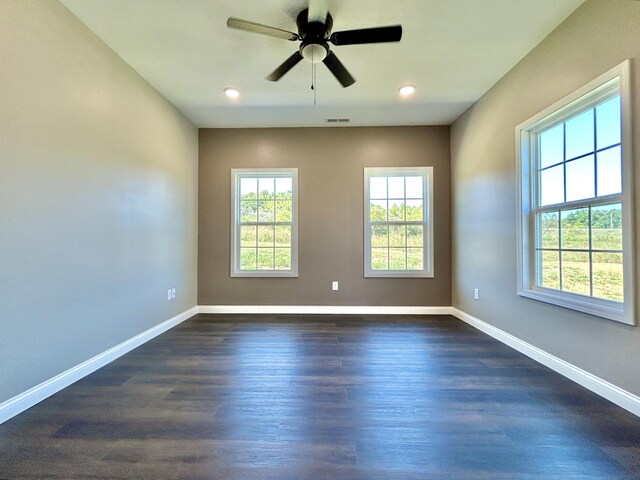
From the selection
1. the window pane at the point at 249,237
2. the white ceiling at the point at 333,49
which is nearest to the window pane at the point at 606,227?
the white ceiling at the point at 333,49

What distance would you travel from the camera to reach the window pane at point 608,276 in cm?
194

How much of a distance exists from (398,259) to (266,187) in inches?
89.0

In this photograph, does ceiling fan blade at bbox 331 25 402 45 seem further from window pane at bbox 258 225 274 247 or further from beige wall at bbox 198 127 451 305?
window pane at bbox 258 225 274 247

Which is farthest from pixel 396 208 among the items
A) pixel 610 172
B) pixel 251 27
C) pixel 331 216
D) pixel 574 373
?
pixel 251 27

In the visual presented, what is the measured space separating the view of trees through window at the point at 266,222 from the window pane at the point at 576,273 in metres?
3.16

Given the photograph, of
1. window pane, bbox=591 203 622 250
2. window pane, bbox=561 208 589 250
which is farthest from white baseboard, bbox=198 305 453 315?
window pane, bbox=591 203 622 250

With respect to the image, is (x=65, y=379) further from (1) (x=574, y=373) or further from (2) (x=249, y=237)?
(1) (x=574, y=373)

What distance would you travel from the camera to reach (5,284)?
1.72 meters

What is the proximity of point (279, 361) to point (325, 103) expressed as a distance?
9.69 feet

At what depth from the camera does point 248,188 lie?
4.45 metres

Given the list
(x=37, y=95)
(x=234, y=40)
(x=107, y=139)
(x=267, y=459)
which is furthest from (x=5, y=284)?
(x=234, y=40)

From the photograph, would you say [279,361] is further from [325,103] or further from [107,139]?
[325,103]

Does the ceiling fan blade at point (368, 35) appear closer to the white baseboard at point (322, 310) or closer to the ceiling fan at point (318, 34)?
the ceiling fan at point (318, 34)

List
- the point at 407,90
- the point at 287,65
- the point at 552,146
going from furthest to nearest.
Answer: the point at 407,90 → the point at 552,146 → the point at 287,65
